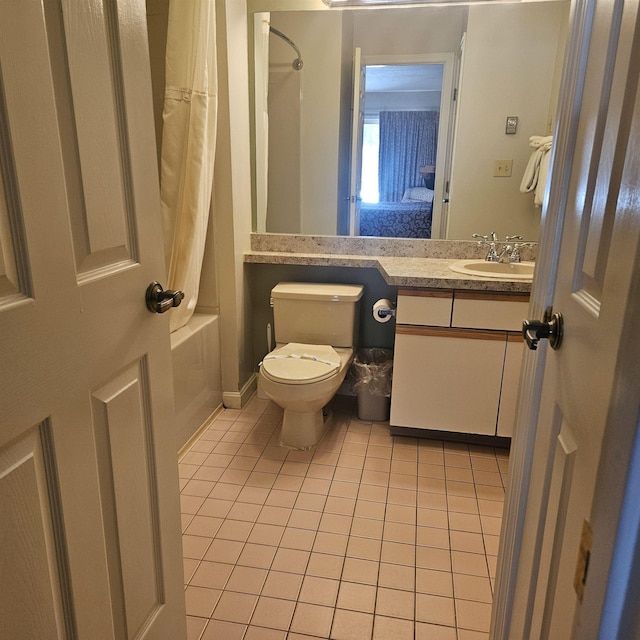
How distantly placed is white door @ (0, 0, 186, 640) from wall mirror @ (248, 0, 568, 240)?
6.03 ft

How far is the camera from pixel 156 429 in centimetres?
112

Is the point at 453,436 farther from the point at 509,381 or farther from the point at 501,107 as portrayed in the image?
the point at 501,107

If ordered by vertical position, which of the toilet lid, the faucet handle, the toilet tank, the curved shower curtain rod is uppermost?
the curved shower curtain rod

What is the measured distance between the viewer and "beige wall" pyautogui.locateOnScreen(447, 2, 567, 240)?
2.41m

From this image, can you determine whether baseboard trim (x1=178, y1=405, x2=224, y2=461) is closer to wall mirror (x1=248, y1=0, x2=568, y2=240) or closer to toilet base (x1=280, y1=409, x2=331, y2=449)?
toilet base (x1=280, y1=409, x2=331, y2=449)

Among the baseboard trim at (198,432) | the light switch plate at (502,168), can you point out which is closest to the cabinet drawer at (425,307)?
the light switch plate at (502,168)

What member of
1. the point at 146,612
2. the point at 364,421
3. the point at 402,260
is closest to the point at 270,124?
the point at 402,260

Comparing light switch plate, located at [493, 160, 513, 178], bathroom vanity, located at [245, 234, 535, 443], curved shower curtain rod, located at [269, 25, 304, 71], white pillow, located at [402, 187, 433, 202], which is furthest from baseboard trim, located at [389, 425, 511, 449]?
curved shower curtain rod, located at [269, 25, 304, 71]

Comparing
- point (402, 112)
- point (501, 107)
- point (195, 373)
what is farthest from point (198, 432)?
point (501, 107)

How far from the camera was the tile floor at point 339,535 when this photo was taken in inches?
57.5

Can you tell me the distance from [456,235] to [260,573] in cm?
188

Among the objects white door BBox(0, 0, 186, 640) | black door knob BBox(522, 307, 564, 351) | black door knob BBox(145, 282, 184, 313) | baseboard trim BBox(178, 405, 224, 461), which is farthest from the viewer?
baseboard trim BBox(178, 405, 224, 461)

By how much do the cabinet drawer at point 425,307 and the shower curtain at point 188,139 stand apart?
0.98 meters

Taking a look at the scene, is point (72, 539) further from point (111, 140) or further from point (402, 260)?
point (402, 260)
